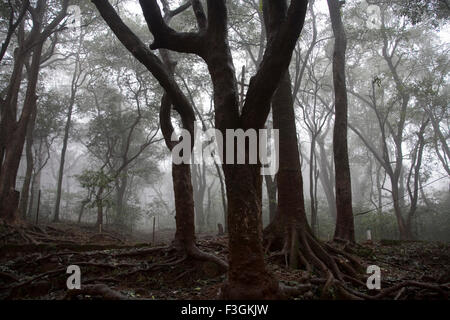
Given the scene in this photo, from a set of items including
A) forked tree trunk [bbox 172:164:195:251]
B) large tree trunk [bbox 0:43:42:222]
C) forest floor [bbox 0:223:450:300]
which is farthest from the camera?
large tree trunk [bbox 0:43:42:222]

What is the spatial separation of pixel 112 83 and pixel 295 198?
666 inches

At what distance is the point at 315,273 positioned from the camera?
531 cm

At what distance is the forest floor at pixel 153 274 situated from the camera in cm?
438

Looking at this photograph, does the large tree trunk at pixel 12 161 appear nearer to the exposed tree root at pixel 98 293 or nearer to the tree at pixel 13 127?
the tree at pixel 13 127

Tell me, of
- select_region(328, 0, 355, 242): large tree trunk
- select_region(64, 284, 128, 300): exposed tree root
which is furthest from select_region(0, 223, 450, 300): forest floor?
select_region(328, 0, 355, 242): large tree trunk

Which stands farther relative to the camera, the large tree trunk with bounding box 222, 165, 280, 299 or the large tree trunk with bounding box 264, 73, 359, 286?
the large tree trunk with bounding box 264, 73, 359, 286

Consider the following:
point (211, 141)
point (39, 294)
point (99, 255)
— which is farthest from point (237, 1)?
point (39, 294)

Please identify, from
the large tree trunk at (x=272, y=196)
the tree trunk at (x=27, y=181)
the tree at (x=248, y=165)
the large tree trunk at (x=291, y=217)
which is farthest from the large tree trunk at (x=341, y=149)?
the tree trunk at (x=27, y=181)

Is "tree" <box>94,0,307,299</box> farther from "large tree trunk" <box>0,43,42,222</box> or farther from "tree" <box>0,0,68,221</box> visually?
"large tree trunk" <box>0,43,42,222</box>

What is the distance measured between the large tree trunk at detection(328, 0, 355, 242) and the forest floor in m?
0.97

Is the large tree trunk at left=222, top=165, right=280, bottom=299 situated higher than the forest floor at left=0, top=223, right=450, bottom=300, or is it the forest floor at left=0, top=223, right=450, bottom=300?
the large tree trunk at left=222, top=165, right=280, bottom=299

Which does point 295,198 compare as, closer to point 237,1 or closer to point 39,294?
point 39,294

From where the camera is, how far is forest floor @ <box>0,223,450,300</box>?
4375mm
